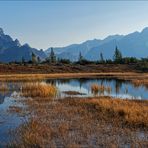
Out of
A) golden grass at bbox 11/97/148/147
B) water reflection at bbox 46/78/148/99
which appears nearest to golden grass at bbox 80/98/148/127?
golden grass at bbox 11/97/148/147

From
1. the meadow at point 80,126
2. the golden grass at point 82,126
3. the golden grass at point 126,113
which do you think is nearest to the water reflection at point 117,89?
the golden grass at point 126,113

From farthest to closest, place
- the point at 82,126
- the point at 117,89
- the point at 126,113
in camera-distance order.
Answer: the point at 117,89
the point at 126,113
the point at 82,126

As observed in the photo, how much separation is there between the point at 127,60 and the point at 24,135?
137 m

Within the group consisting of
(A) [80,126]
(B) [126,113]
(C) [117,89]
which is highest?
(B) [126,113]

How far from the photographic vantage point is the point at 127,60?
151375mm

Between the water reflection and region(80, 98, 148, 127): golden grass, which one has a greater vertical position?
region(80, 98, 148, 127): golden grass

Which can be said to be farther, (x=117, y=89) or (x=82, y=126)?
(x=117, y=89)

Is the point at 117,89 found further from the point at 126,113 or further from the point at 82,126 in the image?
the point at 82,126

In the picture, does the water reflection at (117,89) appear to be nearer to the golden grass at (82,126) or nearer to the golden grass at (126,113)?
the golden grass at (126,113)

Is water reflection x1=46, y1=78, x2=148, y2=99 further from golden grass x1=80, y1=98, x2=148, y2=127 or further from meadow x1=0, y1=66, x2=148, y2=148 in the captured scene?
meadow x1=0, y1=66, x2=148, y2=148

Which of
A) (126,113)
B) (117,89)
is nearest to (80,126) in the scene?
(126,113)

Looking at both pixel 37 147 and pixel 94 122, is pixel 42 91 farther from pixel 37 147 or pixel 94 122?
pixel 37 147

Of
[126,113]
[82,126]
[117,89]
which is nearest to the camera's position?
[82,126]

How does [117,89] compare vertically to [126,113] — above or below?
below
